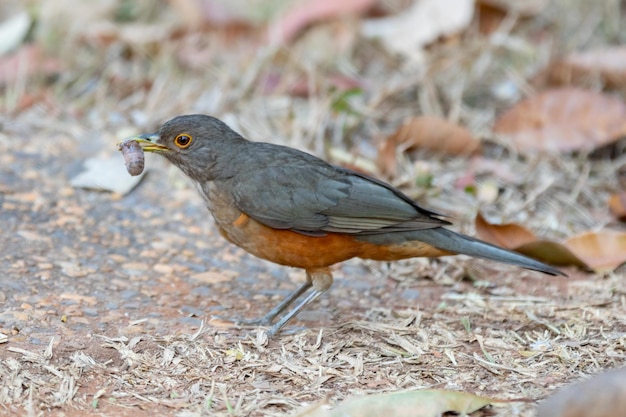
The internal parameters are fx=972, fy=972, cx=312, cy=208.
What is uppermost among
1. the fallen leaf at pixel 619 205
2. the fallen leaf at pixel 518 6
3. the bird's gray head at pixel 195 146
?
the bird's gray head at pixel 195 146

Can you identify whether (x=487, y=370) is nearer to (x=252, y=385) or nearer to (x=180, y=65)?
(x=252, y=385)

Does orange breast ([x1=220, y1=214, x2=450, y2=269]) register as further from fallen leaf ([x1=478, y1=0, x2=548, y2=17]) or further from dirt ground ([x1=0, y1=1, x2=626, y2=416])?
fallen leaf ([x1=478, y1=0, x2=548, y2=17])

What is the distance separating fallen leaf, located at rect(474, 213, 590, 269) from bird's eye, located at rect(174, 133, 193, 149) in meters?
1.76

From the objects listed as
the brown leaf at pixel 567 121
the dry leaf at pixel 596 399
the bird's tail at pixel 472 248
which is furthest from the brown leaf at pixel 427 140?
the dry leaf at pixel 596 399

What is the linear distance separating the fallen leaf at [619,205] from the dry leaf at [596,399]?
3.21m

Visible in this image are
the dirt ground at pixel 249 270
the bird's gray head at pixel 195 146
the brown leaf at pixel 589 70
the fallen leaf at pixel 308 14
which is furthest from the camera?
the fallen leaf at pixel 308 14

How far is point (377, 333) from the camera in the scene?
16.0ft

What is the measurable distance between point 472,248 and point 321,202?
32.8 inches

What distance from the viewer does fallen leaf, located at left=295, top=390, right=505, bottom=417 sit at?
380 centimetres

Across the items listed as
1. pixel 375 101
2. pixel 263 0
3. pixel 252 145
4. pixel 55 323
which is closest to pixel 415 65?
pixel 375 101

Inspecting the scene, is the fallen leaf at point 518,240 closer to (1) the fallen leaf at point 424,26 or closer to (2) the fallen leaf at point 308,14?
(1) the fallen leaf at point 424,26

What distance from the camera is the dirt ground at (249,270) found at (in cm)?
429

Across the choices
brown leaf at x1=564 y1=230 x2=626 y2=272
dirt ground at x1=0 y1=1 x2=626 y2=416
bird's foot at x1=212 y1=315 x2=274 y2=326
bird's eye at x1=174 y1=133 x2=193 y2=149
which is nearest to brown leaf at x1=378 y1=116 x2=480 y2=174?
dirt ground at x1=0 y1=1 x2=626 y2=416

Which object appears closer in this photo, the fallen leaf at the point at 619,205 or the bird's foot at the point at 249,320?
the bird's foot at the point at 249,320
